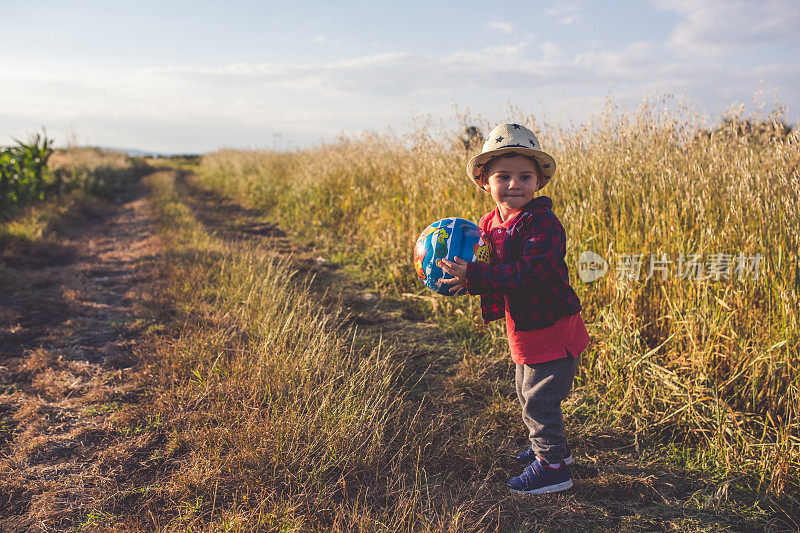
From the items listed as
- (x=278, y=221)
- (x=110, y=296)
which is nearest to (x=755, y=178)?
(x=110, y=296)

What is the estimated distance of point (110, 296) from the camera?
5.75 m

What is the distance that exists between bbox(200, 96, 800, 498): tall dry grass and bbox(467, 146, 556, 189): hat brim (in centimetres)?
136

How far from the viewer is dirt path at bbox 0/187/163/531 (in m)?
2.44

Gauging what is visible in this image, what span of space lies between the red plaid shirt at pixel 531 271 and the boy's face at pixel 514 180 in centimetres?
6

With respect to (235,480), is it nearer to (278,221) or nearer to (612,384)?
(612,384)

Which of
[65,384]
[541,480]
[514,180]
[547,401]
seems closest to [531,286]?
[514,180]

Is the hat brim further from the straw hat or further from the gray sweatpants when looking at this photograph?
the gray sweatpants

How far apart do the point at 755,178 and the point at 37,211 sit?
1226cm

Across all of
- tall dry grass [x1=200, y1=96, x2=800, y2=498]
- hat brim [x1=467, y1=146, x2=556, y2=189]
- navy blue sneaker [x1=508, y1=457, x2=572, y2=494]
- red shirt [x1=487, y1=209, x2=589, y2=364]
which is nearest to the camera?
hat brim [x1=467, y1=146, x2=556, y2=189]

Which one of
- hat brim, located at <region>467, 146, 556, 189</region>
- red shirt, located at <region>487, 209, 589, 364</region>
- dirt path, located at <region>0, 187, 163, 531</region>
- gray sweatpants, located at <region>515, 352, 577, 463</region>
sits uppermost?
hat brim, located at <region>467, 146, 556, 189</region>

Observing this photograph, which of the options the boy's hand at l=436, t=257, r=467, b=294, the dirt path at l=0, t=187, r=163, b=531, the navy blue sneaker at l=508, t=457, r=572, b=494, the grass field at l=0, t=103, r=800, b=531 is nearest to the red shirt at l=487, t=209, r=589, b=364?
the boy's hand at l=436, t=257, r=467, b=294

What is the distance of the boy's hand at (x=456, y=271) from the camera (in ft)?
7.24

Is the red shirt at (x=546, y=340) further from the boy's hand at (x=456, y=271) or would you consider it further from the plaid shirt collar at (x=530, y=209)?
the boy's hand at (x=456, y=271)

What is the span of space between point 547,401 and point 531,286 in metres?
0.64
